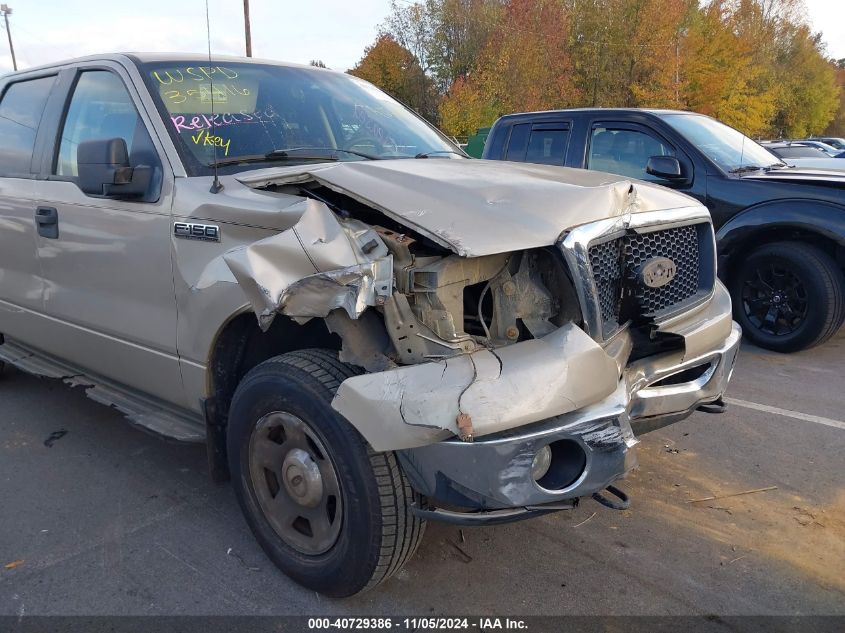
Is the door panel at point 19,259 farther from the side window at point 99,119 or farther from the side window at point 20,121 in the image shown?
the side window at point 99,119

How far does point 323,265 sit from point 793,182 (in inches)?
188

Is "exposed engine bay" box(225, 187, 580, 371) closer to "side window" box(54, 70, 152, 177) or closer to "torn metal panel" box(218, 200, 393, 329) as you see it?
"torn metal panel" box(218, 200, 393, 329)

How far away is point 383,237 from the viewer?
2289mm

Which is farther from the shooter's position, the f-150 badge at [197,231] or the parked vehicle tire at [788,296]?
the parked vehicle tire at [788,296]

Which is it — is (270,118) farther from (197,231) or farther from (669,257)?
(669,257)

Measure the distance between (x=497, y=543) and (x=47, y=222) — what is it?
283 cm

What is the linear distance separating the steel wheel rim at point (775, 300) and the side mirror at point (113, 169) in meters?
4.94

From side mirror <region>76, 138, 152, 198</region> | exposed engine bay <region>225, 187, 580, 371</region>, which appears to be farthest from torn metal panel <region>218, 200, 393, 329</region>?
side mirror <region>76, 138, 152, 198</region>

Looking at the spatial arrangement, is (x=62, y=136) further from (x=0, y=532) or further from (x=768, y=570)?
(x=768, y=570)

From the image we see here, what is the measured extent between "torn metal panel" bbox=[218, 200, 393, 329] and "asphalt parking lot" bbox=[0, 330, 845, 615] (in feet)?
3.90

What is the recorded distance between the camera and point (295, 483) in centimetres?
252

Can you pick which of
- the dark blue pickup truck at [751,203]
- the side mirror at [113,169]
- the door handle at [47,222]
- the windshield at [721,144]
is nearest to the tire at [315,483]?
the side mirror at [113,169]

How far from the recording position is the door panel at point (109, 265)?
119 inches

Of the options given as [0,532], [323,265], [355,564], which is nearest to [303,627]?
[355,564]
